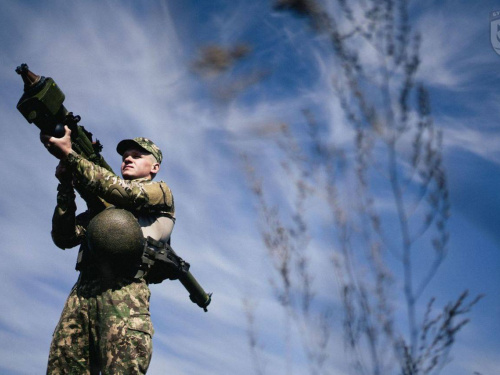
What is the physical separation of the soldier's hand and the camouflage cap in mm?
843

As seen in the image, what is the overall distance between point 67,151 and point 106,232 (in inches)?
32.7

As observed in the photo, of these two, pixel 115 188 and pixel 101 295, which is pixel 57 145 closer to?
pixel 115 188

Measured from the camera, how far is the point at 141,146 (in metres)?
4.60

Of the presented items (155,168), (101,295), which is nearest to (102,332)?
(101,295)

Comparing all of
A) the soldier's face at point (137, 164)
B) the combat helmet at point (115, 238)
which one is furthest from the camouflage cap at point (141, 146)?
the combat helmet at point (115, 238)

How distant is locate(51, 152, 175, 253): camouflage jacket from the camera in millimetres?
3818

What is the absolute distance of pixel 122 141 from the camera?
4668mm

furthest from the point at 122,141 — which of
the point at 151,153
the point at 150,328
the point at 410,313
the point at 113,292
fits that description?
the point at 410,313

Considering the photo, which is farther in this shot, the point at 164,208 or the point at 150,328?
the point at 164,208

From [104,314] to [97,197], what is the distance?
3.76ft

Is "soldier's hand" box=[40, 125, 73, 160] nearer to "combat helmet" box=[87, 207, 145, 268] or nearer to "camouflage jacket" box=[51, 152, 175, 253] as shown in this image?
"camouflage jacket" box=[51, 152, 175, 253]

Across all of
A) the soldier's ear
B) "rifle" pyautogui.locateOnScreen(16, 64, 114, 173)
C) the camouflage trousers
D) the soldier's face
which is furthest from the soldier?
the soldier's ear

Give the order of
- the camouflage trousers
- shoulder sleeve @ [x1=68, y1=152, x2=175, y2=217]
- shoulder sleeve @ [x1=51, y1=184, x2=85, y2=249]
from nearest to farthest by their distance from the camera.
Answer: the camouflage trousers
shoulder sleeve @ [x1=68, y1=152, x2=175, y2=217]
shoulder sleeve @ [x1=51, y1=184, x2=85, y2=249]

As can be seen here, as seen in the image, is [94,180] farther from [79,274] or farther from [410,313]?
[410,313]
